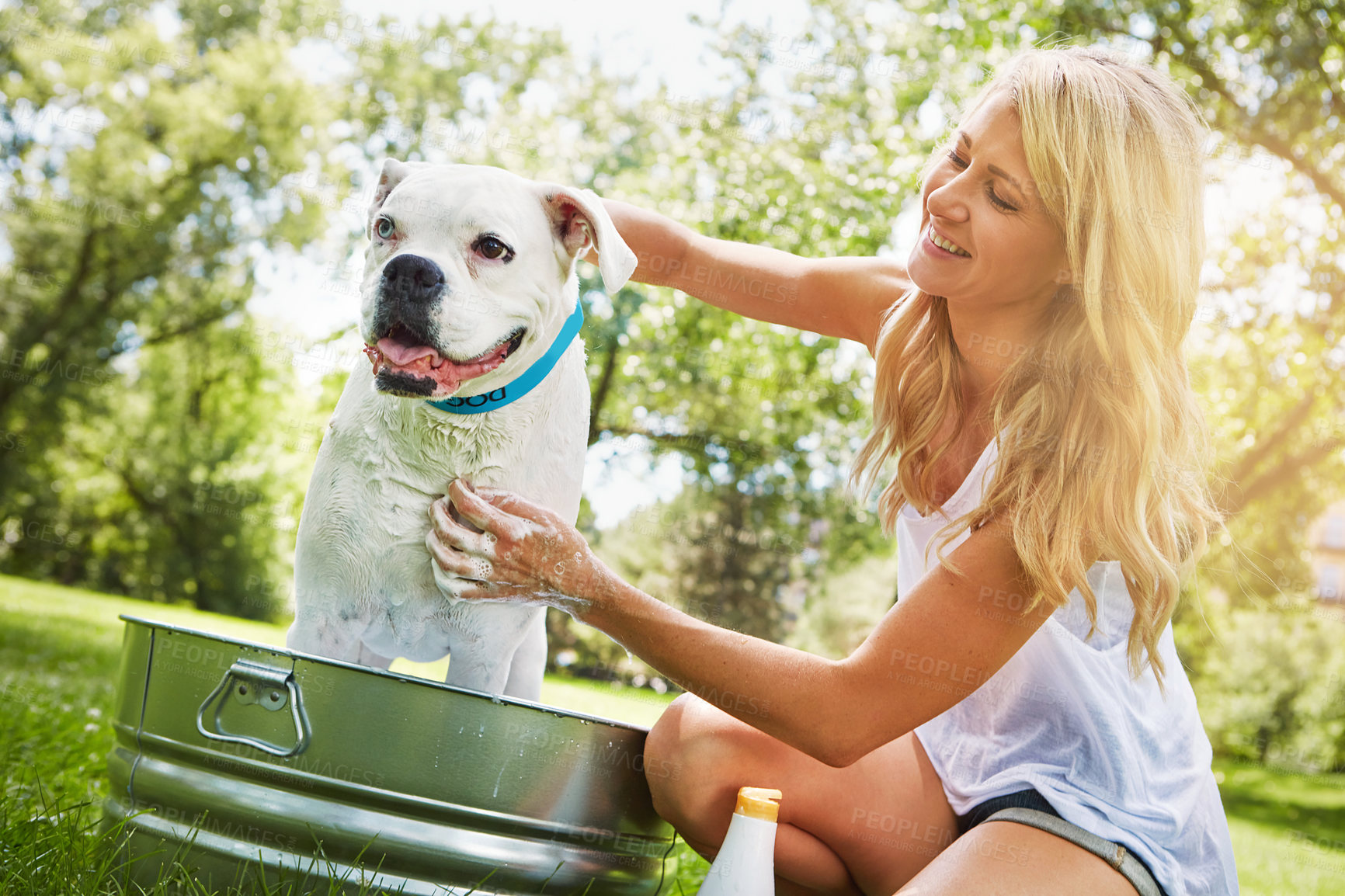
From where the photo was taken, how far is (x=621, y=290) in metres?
5.92

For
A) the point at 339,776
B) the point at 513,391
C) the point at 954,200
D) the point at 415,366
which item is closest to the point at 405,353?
the point at 415,366

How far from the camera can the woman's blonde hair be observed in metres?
1.92

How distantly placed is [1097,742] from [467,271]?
158 cm

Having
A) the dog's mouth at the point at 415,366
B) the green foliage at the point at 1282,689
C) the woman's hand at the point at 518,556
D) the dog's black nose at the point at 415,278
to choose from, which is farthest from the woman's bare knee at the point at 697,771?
the green foliage at the point at 1282,689

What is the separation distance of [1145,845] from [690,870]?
1.65 m

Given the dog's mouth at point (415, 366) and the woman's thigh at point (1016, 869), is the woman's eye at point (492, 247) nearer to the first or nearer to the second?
the dog's mouth at point (415, 366)

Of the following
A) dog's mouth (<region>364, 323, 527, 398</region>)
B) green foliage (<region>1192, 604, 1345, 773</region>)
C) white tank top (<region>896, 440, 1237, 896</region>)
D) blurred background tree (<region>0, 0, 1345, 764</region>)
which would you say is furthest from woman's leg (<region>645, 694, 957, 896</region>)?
green foliage (<region>1192, 604, 1345, 773</region>)

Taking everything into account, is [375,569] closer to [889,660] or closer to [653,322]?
[889,660]

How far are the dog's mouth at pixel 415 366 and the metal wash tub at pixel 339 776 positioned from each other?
51cm

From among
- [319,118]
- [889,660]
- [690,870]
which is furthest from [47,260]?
[889,660]

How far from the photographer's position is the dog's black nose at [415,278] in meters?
1.79

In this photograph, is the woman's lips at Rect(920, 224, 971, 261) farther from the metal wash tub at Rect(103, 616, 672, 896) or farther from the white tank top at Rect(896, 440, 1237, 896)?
the metal wash tub at Rect(103, 616, 672, 896)

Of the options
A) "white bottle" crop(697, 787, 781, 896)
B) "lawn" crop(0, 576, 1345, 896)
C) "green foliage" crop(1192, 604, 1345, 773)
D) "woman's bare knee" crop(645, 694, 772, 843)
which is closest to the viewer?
"white bottle" crop(697, 787, 781, 896)

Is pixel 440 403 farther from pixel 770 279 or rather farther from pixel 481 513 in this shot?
pixel 770 279
